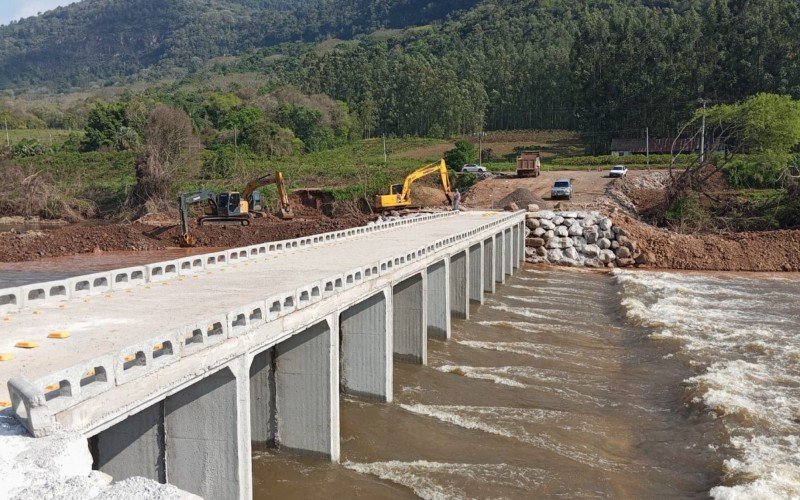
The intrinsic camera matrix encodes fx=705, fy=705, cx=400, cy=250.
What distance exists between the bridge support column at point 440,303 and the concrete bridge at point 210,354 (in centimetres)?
216

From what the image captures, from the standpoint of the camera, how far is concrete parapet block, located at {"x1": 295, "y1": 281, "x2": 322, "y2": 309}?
13.8 metres

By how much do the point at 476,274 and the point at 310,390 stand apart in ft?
62.4

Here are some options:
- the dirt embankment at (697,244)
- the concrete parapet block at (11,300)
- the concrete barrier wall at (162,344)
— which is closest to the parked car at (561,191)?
the dirt embankment at (697,244)

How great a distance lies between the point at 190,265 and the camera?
19.6 meters

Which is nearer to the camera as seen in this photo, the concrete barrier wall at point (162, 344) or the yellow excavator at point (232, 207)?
the concrete barrier wall at point (162, 344)

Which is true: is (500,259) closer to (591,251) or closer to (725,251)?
(591,251)

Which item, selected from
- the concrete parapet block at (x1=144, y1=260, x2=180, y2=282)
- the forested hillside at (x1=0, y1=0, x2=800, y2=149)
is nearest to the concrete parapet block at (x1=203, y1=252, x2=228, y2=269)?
the concrete parapet block at (x1=144, y1=260, x2=180, y2=282)

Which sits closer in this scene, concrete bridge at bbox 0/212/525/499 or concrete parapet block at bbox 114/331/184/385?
concrete parapet block at bbox 114/331/184/385

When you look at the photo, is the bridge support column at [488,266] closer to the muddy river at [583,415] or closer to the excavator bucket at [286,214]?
the muddy river at [583,415]

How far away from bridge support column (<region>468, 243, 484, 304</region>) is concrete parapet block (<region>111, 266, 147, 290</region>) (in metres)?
18.0

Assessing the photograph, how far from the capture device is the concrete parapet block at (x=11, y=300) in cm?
1355

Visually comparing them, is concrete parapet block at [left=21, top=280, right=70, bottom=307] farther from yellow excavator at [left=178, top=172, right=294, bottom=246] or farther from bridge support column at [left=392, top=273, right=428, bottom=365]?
yellow excavator at [left=178, top=172, right=294, bottom=246]

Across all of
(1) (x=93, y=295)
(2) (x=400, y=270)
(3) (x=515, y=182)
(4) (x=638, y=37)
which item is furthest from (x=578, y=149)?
(1) (x=93, y=295)

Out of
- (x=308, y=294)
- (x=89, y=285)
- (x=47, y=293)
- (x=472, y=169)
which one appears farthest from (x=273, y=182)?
(x=308, y=294)
